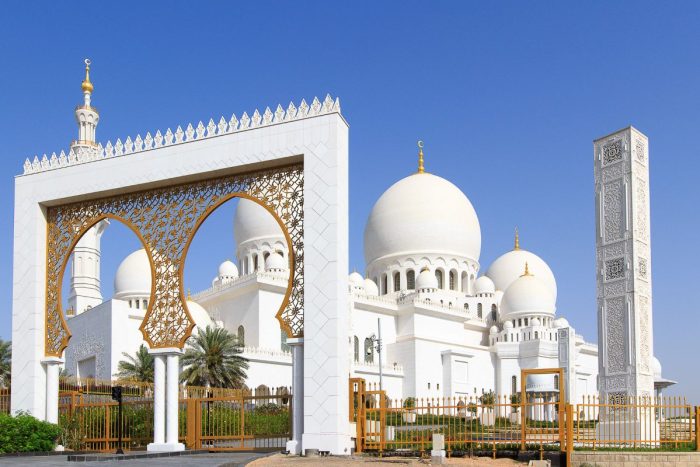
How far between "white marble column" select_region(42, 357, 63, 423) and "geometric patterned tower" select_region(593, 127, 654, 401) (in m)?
9.95

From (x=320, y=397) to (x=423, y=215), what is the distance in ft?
106

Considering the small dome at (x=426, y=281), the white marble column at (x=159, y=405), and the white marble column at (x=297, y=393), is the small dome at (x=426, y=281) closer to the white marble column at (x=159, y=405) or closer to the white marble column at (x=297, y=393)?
the white marble column at (x=159, y=405)

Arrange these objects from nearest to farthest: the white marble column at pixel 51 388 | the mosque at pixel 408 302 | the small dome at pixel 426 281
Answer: the white marble column at pixel 51 388, the mosque at pixel 408 302, the small dome at pixel 426 281

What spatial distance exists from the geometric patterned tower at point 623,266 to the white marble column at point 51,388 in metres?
9.95

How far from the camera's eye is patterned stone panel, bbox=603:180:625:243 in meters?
17.2

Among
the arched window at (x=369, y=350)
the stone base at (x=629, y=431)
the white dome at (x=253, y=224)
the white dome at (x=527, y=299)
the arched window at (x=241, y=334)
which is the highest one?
the white dome at (x=253, y=224)

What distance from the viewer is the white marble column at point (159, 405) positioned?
51.6 feet

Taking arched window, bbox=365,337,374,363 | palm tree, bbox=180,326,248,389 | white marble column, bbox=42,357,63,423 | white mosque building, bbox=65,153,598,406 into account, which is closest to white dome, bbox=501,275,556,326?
white mosque building, bbox=65,153,598,406

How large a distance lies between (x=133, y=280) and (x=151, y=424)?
90.4 feet

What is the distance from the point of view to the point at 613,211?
1736cm

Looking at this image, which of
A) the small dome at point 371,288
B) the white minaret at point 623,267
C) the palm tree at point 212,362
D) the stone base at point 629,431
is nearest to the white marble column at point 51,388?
the stone base at point 629,431

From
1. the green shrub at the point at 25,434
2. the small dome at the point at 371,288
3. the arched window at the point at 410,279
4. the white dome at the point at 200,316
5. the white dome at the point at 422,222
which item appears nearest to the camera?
the green shrub at the point at 25,434

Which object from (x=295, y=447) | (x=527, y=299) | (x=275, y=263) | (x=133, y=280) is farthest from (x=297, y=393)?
(x=527, y=299)

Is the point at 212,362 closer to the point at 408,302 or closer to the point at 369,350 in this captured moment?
the point at 369,350
